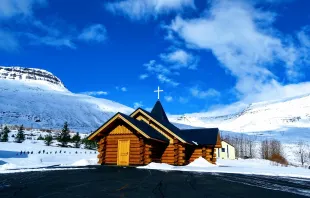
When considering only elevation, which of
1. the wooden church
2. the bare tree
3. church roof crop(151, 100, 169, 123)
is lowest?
the bare tree

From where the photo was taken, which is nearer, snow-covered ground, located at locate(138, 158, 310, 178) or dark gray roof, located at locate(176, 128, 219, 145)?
snow-covered ground, located at locate(138, 158, 310, 178)

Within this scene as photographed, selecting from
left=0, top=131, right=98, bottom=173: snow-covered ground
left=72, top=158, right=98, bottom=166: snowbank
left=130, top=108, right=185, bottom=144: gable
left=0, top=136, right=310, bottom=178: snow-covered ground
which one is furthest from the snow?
left=72, top=158, right=98, bottom=166: snowbank

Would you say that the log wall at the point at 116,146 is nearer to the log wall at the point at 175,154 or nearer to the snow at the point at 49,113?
the log wall at the point at 175,154

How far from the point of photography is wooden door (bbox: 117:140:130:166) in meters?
24.7

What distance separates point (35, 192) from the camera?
30.7ft

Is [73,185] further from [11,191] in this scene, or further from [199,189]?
[199,189]

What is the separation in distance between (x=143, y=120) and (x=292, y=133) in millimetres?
142061

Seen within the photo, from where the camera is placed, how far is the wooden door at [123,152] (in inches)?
973

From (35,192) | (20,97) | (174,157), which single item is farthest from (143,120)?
(20,97)

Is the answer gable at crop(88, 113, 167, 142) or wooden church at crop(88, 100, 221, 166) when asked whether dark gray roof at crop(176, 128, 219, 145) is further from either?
gable at crop(88, 113, 167, 142)

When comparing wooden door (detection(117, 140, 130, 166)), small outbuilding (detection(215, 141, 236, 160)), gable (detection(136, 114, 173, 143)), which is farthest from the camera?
small outbuilding (detection(215, 141, 236, 160))

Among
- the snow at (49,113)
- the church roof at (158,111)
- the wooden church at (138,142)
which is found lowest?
the wooden church at (138,142)

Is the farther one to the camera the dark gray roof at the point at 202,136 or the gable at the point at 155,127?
the dark gray roof at the point at 202,136

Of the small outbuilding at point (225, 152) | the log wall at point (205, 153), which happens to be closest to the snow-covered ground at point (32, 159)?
the log wall at point (205, 153)
